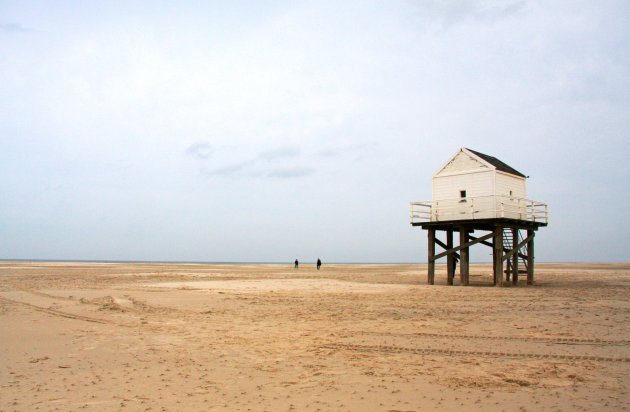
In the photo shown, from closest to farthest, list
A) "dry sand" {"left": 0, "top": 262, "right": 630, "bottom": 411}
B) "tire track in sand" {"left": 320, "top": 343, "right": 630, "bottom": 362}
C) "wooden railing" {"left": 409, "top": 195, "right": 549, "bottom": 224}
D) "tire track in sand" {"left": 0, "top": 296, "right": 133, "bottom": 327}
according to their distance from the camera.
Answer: "dry sand" {"left": 0, "top": 262, "right": 630, "bottom": 411}, "tire track in sand" {"left": 320, "top": 343, "right": 630, "bottom": 362}, "tire track in sand" {"left": 0, "top": 296, "right": 133, "bottom": 327}, "wooden railing" {"left": 409, "top": 195, "right": 549, "bottom": 224}

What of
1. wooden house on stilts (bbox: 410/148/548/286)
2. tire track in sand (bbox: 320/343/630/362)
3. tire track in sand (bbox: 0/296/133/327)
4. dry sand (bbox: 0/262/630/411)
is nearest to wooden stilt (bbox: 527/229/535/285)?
wooden house on stilts (bbox: 410/148/548/286)

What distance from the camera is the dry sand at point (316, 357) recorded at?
21.3 ft

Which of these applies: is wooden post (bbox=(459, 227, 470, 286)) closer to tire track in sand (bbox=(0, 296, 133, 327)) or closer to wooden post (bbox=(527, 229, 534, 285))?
wooden post (bbox=(527, 229, 534, 285))

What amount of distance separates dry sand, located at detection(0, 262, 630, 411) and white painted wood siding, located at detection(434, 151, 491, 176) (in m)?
10.5

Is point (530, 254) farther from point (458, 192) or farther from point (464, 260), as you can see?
point (458, 192)

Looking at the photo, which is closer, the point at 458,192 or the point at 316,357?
the point at 316,357

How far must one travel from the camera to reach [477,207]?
82.2 feet

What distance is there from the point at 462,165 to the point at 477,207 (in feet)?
8.24

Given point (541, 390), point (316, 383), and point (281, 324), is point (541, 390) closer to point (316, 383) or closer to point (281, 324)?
point (316, 383)

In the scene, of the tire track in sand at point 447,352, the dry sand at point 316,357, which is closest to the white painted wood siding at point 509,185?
the dry sand at point 316,357

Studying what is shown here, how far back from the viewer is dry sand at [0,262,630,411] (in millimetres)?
6500

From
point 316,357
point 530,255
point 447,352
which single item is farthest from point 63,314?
point 530,255

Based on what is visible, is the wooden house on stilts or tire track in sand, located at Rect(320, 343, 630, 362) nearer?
tire track in sand, located at Rect(320, 343, 630, 362)

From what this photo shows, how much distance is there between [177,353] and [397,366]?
416 cm
